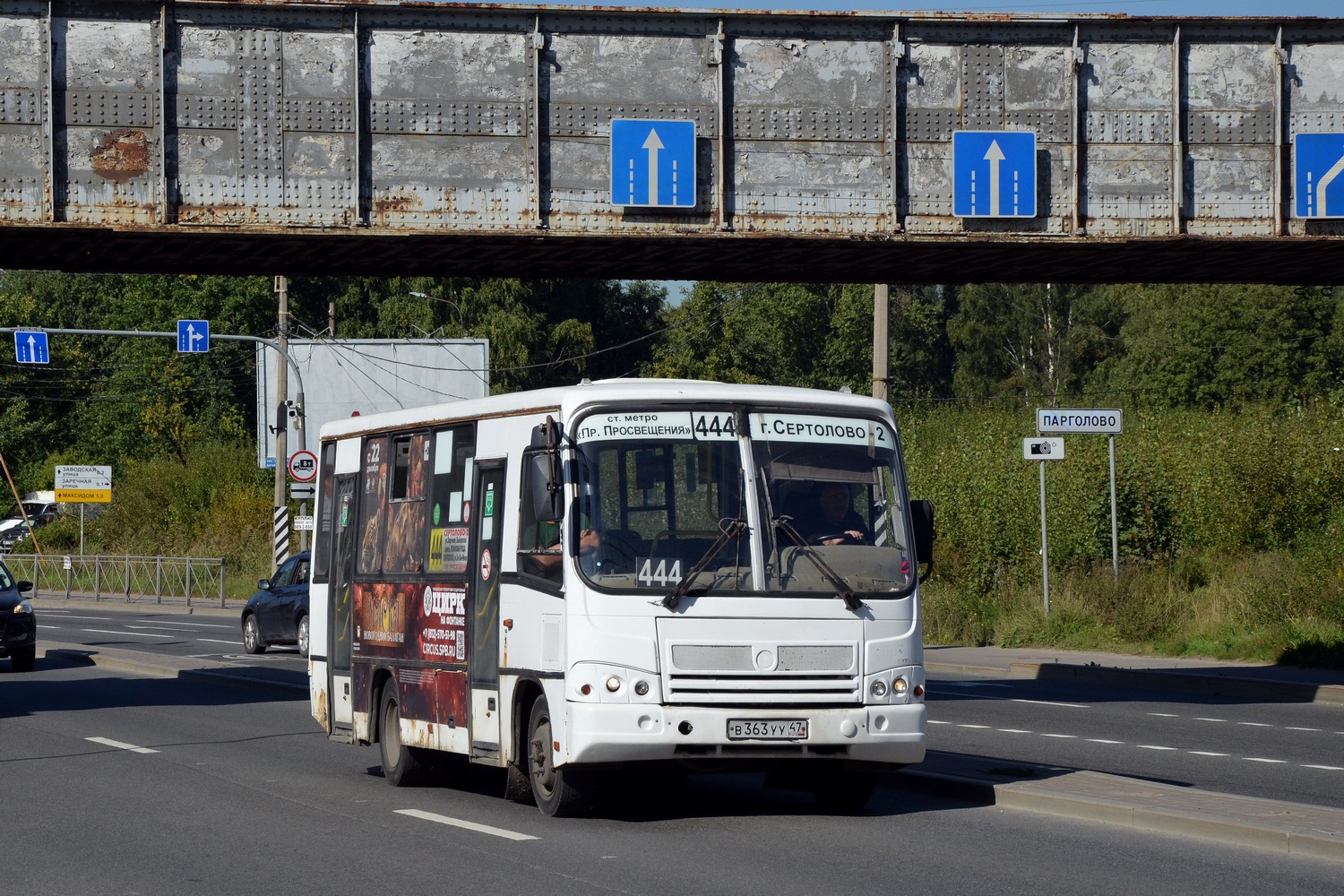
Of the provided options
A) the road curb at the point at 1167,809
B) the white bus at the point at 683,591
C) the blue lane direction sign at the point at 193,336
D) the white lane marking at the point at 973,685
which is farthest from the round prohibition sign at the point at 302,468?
the road curb at the point at 1167,809

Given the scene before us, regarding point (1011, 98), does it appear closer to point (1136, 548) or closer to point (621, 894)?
point (621, 894)

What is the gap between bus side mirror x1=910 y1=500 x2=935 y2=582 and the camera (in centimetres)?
1186

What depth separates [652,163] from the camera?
736 inches

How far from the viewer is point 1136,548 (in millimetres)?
34219

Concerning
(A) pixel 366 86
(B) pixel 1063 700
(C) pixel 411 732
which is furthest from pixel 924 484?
(C) pixel 411 732

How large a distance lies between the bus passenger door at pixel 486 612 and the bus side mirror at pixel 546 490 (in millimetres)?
766

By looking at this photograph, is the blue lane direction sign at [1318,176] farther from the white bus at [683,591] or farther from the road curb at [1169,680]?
the white bus at [683,591]

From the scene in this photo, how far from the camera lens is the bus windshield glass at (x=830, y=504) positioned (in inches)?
443

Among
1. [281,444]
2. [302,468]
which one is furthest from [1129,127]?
[281,444]

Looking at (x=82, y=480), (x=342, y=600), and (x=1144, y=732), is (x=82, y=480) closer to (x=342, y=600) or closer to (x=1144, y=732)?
(x=342, y=600)

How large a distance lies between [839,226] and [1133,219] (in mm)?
3092

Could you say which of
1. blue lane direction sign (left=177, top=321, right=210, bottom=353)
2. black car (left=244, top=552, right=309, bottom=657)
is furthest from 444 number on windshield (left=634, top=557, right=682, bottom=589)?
blue lane direction sign (left=177, top=321, right=210, bottom=353)

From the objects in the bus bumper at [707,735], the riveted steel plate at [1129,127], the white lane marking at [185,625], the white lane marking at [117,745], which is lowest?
the white lane marking at [185,625]

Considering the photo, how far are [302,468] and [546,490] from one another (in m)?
26.7
